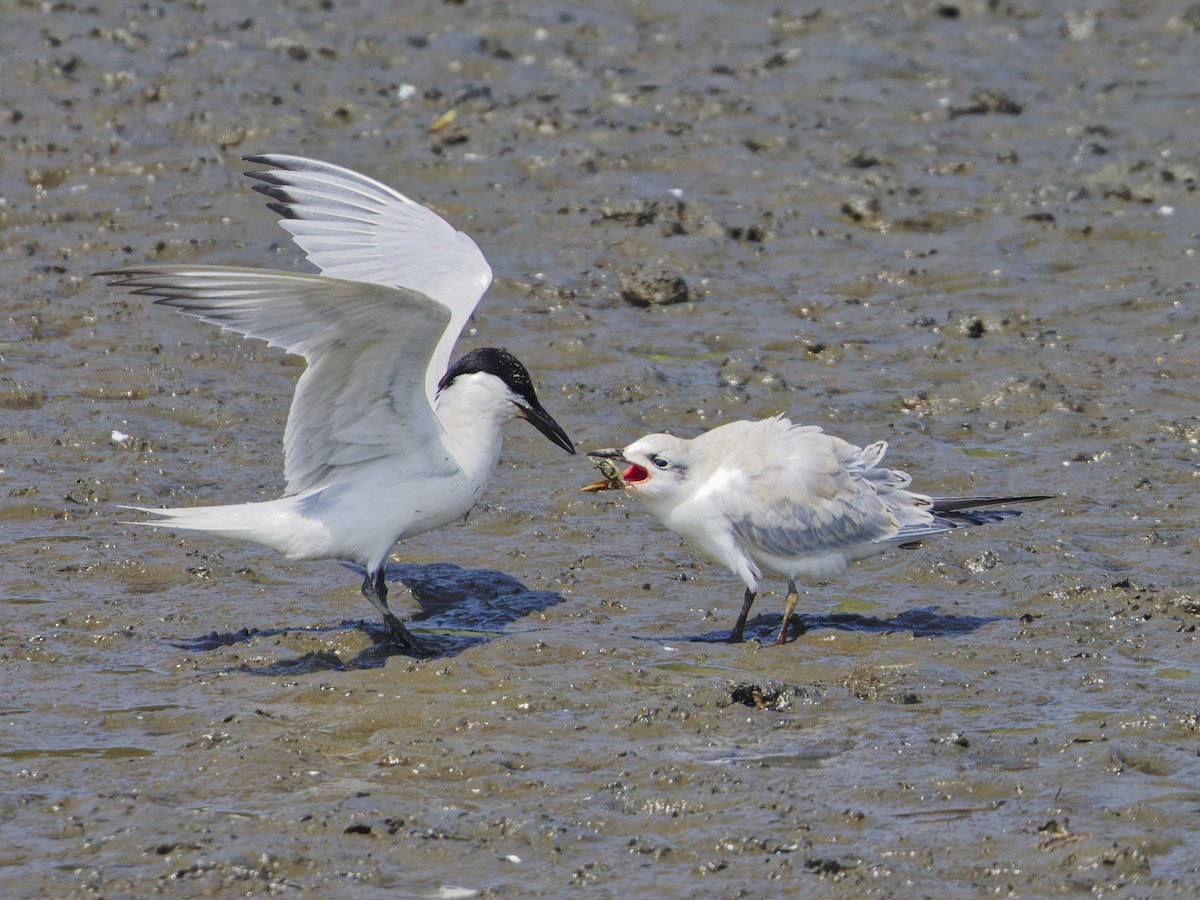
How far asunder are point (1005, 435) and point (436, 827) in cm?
469

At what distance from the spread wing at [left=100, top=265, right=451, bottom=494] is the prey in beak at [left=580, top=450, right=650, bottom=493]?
26.8 inches

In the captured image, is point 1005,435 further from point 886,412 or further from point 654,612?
point 654,612

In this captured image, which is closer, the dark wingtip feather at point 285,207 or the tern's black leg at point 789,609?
the tern's black leg at point 789,609

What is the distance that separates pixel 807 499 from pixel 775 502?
0.15 metres

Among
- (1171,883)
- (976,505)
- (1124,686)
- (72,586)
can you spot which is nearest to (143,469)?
(72,586)

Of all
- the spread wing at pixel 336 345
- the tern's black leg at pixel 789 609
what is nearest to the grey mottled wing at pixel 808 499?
the tern's black leg at pixel 789 609

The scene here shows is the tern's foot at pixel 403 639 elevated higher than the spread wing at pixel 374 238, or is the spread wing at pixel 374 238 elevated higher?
the spread wing at pixel 374 238

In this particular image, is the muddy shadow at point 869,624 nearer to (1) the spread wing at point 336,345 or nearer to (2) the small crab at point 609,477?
(2) the small crab at point 609,477

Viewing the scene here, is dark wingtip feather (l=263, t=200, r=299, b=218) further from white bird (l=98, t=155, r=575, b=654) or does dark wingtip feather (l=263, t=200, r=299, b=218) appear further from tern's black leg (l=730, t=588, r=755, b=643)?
tern's black leg (l=730, t=588, r=755, b=643)

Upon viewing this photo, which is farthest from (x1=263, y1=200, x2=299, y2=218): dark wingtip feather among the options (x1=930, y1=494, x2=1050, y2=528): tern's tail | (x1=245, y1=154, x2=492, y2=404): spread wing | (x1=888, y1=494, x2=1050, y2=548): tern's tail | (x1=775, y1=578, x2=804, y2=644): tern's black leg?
(x1=930, y1=494, x2=1050, y2=528): tern's tail

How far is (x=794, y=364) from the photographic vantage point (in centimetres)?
969

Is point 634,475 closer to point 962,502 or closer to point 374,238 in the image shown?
point 962,502

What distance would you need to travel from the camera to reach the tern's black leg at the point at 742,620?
6984mm

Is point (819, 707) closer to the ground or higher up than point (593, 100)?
closer to the ground
